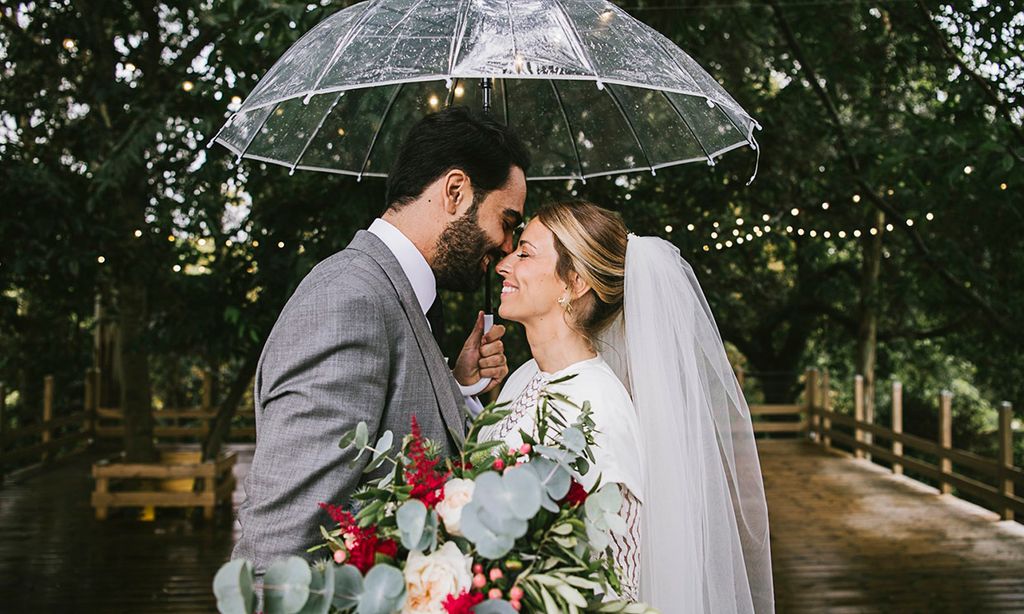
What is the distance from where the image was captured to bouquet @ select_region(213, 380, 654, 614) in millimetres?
1156

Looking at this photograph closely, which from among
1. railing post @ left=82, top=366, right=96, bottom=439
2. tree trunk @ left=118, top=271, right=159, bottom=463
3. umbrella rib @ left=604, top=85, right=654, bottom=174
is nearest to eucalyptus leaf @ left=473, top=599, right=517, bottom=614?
umbrella rib @ left=604, top=85, right=654, bottom=174

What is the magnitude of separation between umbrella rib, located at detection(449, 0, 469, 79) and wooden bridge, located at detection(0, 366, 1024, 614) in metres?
4.47

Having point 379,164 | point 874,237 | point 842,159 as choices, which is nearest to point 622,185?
point 842,159

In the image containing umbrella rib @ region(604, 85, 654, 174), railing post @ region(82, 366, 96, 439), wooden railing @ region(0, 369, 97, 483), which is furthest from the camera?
railing post @ region(82, 366, 96, 439)

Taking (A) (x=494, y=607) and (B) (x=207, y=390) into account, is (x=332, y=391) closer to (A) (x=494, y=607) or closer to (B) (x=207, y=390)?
(A) (x=494, y=607)

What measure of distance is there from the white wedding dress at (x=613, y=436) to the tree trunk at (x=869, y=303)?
30.7ft

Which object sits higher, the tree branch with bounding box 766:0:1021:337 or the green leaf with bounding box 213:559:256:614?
the tree branch with bounding box 766:0:1021:337

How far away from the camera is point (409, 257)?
6.39 feet

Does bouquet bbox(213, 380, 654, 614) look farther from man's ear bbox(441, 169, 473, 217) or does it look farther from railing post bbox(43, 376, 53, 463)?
railing post bbox(43, 376, 53, 463)

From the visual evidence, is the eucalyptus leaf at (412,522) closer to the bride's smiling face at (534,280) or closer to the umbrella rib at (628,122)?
the bride's smiling face at (534,280)

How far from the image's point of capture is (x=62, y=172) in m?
6.11

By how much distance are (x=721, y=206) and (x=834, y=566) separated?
2.78 metres

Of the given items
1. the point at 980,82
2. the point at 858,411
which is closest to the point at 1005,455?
the point at 858,411

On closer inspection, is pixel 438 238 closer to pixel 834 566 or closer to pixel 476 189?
pixel 476 189
